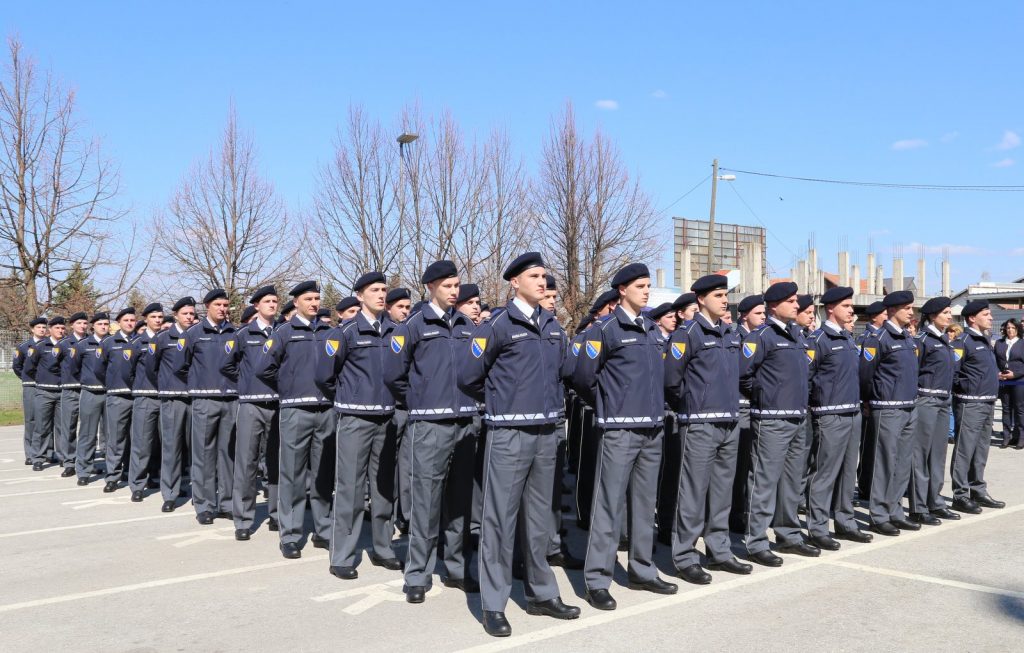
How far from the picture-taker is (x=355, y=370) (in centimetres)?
654

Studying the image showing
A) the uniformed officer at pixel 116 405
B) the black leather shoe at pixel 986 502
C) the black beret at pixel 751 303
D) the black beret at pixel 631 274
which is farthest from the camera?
the uniformed officer at pixel 116 405

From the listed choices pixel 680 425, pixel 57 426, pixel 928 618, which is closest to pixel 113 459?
pixel 57 426

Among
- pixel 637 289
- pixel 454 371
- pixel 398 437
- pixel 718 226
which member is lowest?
pixel 398 437

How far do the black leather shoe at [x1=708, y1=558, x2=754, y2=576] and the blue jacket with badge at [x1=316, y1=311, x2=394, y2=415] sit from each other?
2.72 meters

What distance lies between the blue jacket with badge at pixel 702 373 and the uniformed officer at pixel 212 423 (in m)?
4.40

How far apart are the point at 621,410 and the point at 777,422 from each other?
1811 millimetres

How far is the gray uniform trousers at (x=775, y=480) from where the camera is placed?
6617 mm

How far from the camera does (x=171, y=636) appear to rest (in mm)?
4941

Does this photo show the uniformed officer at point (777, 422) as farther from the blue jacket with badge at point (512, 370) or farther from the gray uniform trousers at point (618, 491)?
the blue jacket with badge at point (512, 370)

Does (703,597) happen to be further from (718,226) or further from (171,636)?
(718,226)

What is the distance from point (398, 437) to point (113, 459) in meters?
5.20

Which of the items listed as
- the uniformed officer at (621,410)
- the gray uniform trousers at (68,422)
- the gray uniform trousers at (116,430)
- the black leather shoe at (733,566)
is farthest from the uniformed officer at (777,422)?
the gray uniform trousers at (68,422)

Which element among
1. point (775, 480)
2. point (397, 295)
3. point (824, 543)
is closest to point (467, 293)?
point (397, 295)

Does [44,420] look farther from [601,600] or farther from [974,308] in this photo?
[974,308]
